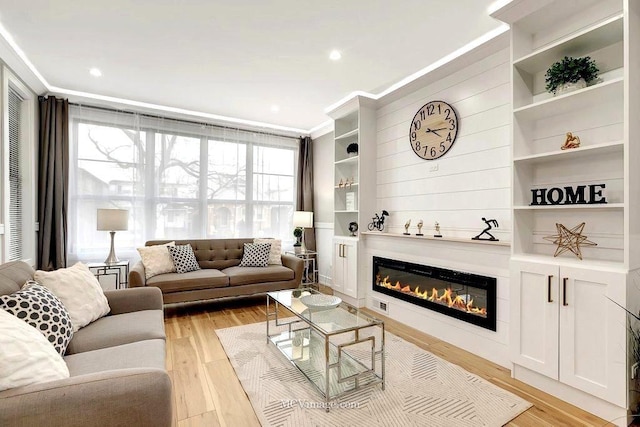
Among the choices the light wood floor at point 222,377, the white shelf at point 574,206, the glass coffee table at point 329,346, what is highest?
the white shelf at point 574,206

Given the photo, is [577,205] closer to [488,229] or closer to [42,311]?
[488,229]

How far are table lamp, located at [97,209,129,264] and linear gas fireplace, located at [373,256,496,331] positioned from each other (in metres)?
3.11

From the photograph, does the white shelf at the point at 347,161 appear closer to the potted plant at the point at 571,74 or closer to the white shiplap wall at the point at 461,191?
the white shiplap wall at the point at 461,191

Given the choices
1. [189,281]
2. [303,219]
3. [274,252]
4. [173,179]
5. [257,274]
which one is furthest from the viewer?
[303,219]

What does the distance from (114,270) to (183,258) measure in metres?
1.01

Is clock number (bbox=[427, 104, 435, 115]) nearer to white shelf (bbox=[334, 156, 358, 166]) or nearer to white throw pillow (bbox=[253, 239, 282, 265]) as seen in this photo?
white shelf (bbox=[334, 156, 358, 166])

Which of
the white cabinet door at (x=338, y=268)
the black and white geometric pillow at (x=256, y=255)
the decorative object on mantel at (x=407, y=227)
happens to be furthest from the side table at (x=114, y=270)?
the decorative object on mantel at (x=407, y=227)

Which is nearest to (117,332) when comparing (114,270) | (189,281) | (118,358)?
(118,358)

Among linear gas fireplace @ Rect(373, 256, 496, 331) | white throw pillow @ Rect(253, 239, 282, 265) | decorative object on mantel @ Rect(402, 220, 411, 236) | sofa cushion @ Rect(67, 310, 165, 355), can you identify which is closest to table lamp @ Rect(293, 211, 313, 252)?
white throw pillow @ Rect(253, 239, 282, 265)

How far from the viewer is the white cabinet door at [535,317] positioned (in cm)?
206

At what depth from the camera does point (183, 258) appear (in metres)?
3.95

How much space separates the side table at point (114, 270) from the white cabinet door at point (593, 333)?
4.20 meters

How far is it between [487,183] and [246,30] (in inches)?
97.7

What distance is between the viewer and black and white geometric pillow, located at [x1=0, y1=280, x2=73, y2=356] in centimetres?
153
